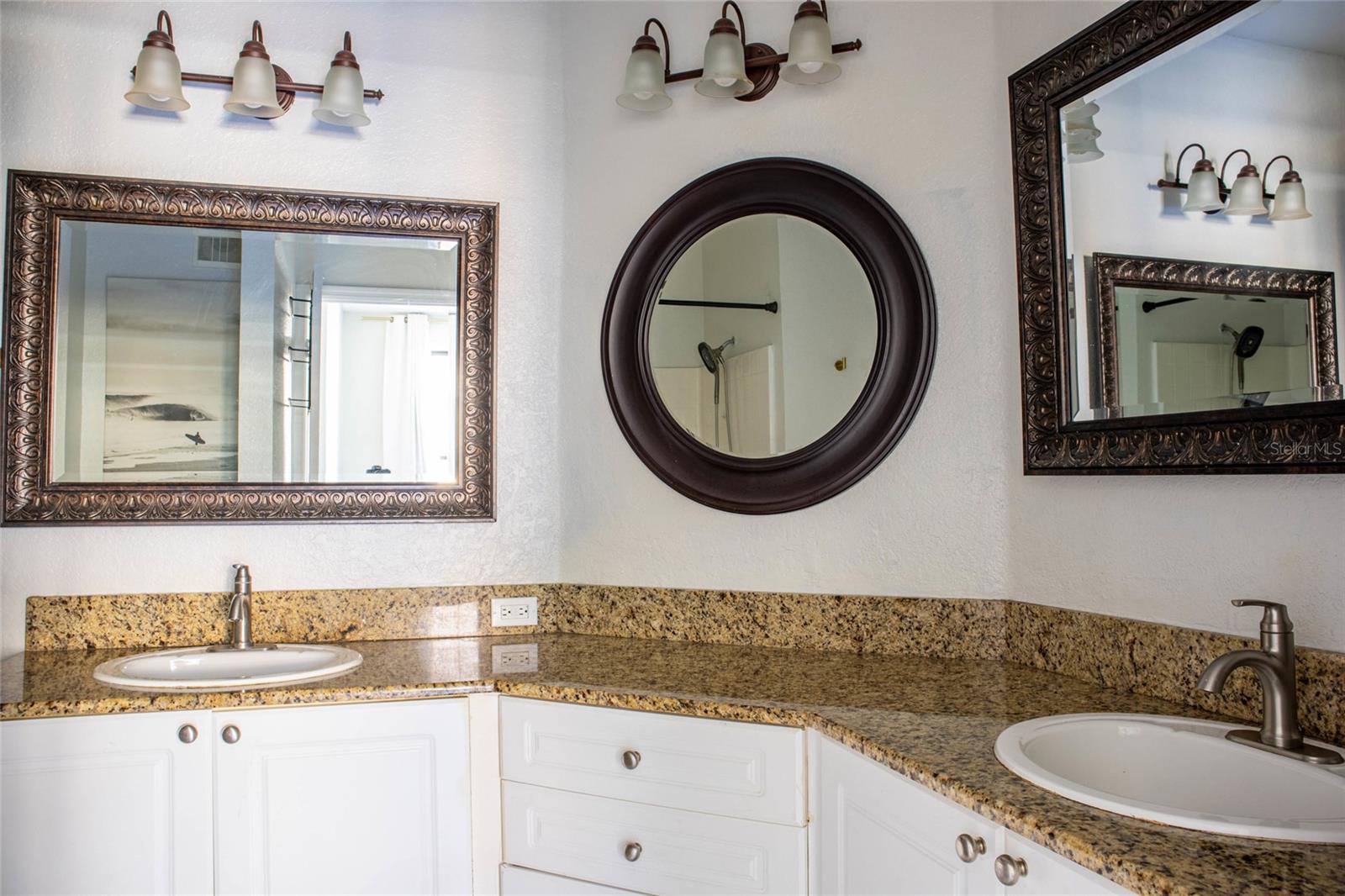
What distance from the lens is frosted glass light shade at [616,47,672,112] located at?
206 centimetres

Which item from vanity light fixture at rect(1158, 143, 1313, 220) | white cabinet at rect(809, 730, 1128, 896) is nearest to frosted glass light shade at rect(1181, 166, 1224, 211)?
vanity light fixture at rect(1158, 143, 1313, 220)

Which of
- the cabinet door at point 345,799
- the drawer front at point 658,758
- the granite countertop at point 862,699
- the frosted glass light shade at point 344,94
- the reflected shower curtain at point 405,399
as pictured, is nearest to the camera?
the granite countertop at point 862,699

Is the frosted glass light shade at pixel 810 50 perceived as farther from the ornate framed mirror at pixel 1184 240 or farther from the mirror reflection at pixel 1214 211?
the mirror reflection at pixel 1214 211

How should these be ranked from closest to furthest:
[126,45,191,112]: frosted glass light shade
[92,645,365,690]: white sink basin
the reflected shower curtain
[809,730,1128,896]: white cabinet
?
1. [809,730,1128,896]: white cabinet
2. [92,645,365,690]: white sink basin
3. [126,45,191,112]: frosted glass light shade
4. the reflected shower curtain

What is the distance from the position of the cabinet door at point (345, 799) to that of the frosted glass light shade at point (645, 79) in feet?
4.67

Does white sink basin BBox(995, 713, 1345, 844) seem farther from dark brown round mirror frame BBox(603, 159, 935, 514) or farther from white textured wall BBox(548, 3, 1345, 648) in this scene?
dark brown round mirror frame BBox(603, 159, 935, 514)

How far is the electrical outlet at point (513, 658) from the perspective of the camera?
185 centimetres

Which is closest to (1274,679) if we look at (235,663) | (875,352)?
(875,352)

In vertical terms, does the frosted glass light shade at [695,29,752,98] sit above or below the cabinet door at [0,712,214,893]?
above

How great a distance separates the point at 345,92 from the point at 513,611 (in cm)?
131

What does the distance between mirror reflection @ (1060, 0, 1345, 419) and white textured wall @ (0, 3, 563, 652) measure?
4.29ft

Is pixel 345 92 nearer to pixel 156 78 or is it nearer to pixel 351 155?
pixel 351 155

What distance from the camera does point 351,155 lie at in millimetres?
2227

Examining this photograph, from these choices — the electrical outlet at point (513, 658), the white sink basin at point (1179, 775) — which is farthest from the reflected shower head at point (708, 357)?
the white sink basin at point (1179, 775)
